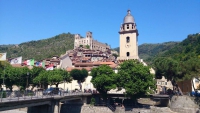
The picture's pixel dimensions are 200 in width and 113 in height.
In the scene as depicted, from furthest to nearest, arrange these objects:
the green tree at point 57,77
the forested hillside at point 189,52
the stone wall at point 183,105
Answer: the forested hillside at point 189,52, the green tree at point 57,77, the stone wall at point 183,105

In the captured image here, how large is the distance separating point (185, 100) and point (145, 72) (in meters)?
9.28

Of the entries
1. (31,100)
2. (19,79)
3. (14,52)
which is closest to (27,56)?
(14,52)

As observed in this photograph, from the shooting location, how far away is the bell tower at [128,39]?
53094 millimetres

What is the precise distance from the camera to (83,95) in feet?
134

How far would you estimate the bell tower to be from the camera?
53094mm

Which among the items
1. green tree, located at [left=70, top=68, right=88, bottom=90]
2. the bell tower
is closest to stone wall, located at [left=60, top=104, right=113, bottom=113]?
green tree, located at [left=70, top=68, right=88, bottom=90]

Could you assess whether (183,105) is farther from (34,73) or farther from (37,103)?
(34,73)

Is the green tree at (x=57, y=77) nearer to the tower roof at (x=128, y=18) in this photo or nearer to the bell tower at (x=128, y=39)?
the bell tower at (x=128, y=39)

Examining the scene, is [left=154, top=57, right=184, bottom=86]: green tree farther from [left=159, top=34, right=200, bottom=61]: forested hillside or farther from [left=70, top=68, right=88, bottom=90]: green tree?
[left=159, top=34, right=200, bottom=61]: forested hillside

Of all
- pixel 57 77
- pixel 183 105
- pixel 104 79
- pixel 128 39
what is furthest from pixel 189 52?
pixel 57 77

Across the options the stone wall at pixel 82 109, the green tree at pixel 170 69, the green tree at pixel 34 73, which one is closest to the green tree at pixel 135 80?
the green tree at pixel 170 69

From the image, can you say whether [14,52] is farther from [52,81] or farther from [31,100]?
[31,100]

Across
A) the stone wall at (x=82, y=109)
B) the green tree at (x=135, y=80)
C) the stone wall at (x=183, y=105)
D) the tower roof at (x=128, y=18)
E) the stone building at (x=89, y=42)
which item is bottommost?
the stone wall at (x=82, y=109)

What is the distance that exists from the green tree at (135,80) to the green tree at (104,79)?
1531 mm
